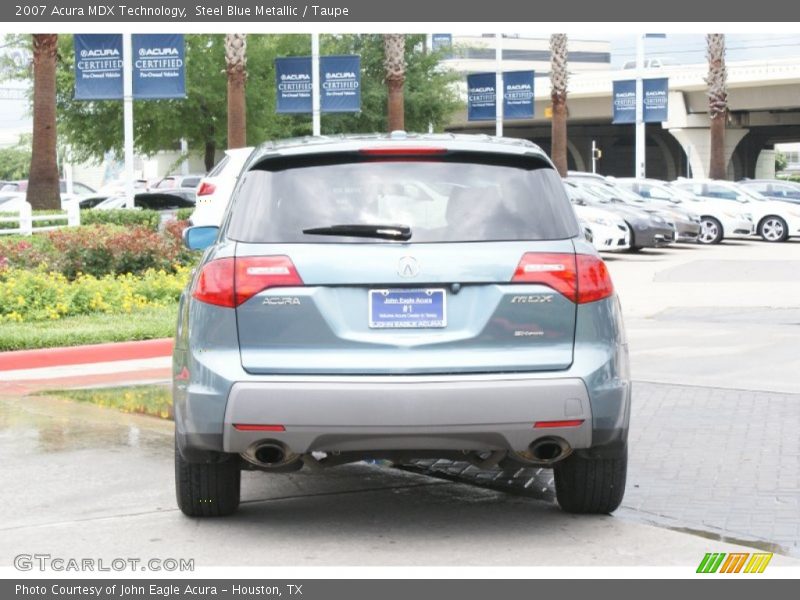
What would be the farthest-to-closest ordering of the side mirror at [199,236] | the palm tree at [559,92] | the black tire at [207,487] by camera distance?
the palm tree at [559,92] → the side mirror at [199,236] → the black tire at [207,487]

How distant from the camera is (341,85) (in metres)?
36.6

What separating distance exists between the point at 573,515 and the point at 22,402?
16.7ft

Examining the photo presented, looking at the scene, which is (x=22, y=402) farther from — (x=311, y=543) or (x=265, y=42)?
(x=265, y=42)

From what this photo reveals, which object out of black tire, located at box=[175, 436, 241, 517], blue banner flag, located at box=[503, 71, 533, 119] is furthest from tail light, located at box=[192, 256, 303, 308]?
blue banner flag, located at box=[503, 71, 533, 119]

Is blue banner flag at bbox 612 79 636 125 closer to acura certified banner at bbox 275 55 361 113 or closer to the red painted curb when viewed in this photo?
acura certified banner at bbox 275 55 361 113

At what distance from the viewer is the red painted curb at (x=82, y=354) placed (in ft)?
40.4

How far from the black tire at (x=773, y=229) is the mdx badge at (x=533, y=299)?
28.5 m

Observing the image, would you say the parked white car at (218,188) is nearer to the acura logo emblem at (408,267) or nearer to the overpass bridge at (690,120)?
the acura logo emblem at (408,267)

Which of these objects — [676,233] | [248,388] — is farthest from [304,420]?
[676,233]

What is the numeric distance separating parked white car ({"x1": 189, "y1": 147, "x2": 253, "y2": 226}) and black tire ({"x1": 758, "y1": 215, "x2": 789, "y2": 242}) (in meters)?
16.8

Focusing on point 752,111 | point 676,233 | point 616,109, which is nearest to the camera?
point 676,233

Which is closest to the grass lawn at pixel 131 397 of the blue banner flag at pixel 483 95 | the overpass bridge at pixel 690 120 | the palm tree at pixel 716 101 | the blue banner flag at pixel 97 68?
the blue banner flag at pixel 97 68

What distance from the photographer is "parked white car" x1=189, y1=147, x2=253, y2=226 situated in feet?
66.5

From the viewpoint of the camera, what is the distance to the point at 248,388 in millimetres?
5984
